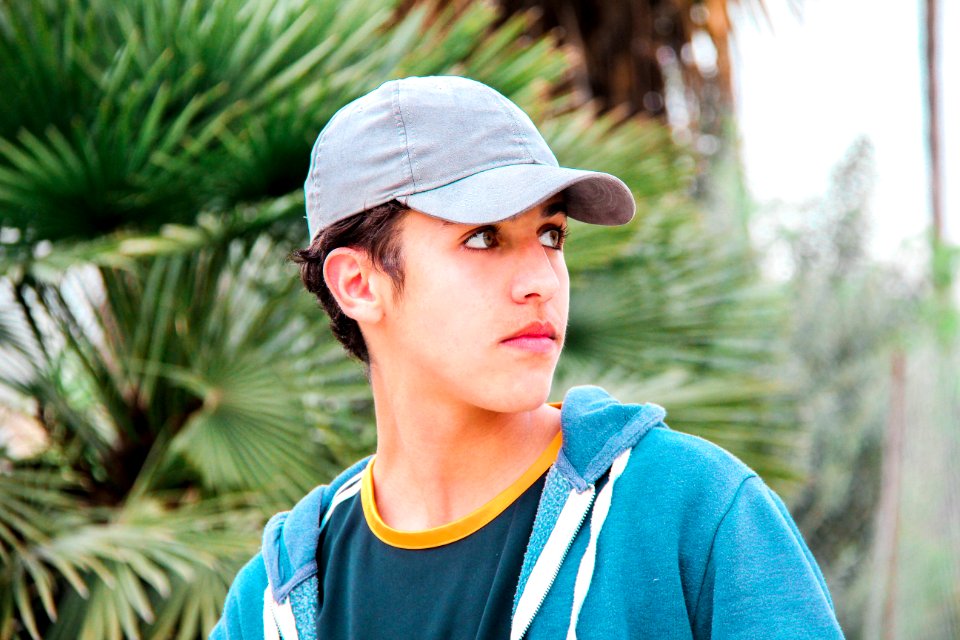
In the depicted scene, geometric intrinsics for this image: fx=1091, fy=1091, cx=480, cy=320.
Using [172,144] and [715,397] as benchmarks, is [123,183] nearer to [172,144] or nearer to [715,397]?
[172,144]

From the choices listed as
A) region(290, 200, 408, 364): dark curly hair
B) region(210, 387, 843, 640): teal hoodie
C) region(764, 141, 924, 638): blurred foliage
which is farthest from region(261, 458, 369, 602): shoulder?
region(764, 141, 924, 638): blurred foliage

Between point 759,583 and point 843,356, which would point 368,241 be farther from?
point 843,356

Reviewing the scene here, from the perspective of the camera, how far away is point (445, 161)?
1.56 m

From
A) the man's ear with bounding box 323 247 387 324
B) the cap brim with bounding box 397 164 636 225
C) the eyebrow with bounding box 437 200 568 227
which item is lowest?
the man's ear with bounding box 323 247 387 324

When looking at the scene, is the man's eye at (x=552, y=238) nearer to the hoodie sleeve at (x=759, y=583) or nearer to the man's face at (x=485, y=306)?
the man's face at (x=485, y=306)

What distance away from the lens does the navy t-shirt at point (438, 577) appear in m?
1.51

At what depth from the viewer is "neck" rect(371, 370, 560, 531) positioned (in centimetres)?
163

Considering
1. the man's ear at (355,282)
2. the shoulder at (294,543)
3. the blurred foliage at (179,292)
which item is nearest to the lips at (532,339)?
the man's ear at (355,282)

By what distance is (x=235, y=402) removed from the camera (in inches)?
145

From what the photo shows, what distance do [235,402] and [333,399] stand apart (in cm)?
36

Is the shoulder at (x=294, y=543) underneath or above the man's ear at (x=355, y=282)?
underneath

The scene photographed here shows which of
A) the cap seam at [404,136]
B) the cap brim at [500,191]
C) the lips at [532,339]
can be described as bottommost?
the lips at [532,339]

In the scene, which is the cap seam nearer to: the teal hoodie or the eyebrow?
the eyebrow

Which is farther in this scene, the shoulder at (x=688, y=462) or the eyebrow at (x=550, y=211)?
the eyebrow at (x=550, y=211)
